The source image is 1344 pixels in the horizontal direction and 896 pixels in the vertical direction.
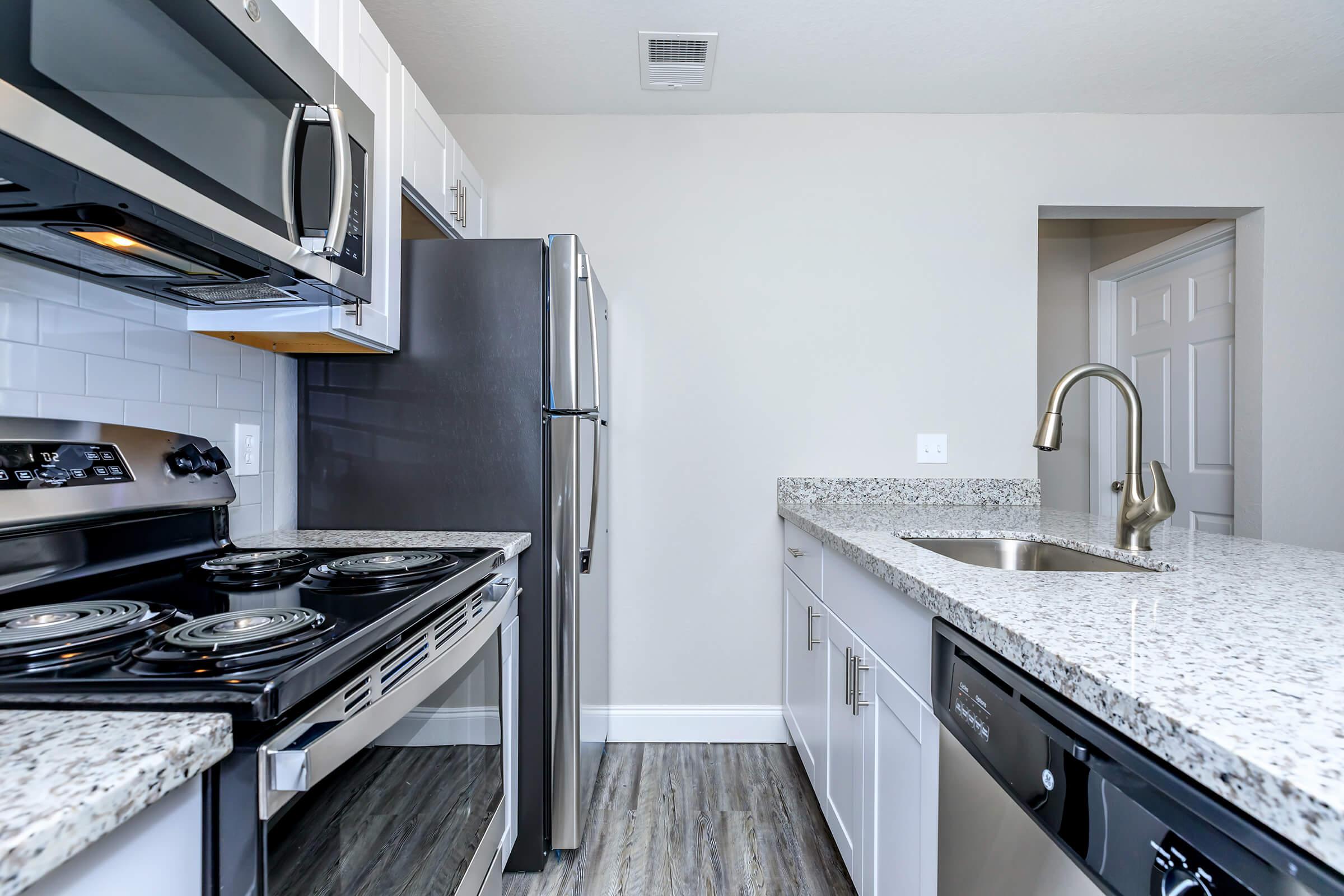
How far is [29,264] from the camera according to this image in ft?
3.46

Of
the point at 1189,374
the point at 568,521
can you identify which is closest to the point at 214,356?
the point at 568,521

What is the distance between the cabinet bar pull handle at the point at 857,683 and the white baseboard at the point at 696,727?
1.09m

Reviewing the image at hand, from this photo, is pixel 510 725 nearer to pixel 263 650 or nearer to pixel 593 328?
pixel 263 650

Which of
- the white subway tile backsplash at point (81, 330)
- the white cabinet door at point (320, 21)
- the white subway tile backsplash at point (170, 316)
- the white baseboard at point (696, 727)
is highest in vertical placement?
the white cabinet door at point (320, 21)

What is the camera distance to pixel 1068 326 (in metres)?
3.34

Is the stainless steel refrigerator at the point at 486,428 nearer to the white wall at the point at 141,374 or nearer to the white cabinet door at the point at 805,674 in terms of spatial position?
the white wall at the point at 141,374

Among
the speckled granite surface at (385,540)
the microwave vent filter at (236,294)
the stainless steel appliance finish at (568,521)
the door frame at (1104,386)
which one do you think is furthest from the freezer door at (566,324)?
the door frame at (1104,386)

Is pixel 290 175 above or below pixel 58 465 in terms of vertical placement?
above

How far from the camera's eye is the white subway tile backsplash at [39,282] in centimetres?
103

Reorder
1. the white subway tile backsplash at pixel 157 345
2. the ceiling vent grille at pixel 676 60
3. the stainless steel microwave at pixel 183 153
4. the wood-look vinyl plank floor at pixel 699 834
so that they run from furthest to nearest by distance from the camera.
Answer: the ceiling vent grille at pixel 676 60
the wood-look vinyl plank floor at pixel 699 834
the white subway tile backsplash at pixel 157 345
the stainless steel microwave at pixel 183 153

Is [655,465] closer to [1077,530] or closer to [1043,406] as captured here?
[1077,530]

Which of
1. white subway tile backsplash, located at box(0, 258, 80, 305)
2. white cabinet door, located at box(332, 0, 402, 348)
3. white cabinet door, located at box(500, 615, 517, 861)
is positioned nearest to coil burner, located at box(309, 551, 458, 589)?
white cabinet door, located at box(500, 615, 517, 861)

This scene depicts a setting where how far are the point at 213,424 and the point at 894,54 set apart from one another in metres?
2.27

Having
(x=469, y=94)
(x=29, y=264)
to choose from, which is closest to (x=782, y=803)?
(x=29, y=264)
